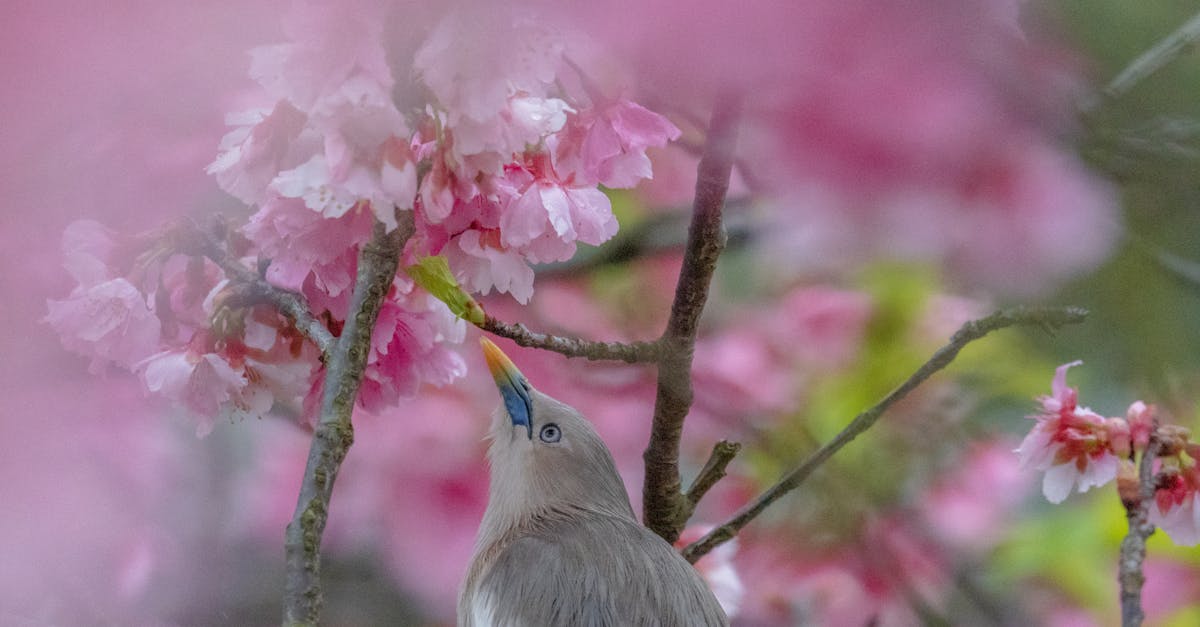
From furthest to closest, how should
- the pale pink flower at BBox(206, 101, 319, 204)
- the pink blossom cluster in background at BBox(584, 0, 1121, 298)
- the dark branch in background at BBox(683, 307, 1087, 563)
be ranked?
1. the dark branch in background at BBox(683, 307, 1087, 563)
2. the pale pink flower at BBox(206, 101, 319, 204)
3. the pink blossom cluster in background at BBox(584, 0, 1121, 298)

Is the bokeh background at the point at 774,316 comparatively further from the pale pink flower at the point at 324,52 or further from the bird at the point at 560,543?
the bird at the point at 560,543

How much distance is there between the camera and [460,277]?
0.46m

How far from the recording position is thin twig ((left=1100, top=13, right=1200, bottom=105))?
32 centimetres

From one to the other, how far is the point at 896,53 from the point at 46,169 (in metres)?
0.33

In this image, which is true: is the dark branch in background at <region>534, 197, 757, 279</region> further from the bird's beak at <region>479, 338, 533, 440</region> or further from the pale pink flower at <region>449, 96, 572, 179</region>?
the pale pink flower at <region>449, 96, 572, 179</region>

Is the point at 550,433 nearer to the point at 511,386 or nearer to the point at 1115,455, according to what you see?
the point at 511,386

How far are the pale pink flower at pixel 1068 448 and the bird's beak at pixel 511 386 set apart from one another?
0.26 m

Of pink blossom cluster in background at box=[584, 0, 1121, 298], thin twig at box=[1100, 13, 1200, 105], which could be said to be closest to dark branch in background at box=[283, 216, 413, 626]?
pink blossom cluster in background at box=[584, 0, 1121, 298]

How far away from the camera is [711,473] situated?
1.90 ft

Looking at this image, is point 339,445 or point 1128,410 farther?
point 1128,410

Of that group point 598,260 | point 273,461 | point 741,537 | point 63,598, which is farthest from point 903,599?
point 63,598

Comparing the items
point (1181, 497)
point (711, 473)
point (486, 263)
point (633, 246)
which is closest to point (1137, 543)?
point (1181, 497)

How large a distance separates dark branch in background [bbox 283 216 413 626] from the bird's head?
0.68 feet

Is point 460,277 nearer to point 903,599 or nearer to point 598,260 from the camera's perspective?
point 598,260
